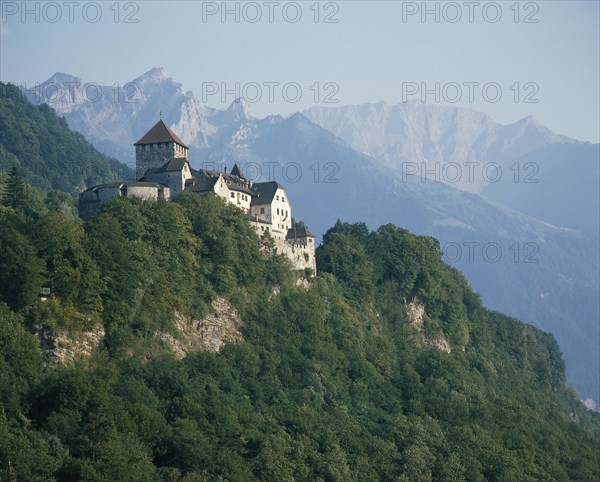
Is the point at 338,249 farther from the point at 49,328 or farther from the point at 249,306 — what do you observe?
the point at 49,328

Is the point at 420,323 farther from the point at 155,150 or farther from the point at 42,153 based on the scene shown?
the point at 42,153

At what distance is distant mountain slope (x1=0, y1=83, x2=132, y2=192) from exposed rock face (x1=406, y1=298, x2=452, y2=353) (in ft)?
250

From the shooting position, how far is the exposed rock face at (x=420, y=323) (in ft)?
375

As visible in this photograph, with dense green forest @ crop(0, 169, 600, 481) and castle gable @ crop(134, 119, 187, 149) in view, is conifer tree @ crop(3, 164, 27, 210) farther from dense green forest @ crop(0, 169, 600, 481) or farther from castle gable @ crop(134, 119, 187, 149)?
castle gable @ crop(134, 119, 187, 149)

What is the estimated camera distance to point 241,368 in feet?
288

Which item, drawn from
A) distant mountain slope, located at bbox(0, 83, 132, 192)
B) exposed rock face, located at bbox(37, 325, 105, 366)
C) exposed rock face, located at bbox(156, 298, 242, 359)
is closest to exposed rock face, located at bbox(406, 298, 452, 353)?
exposed rock face, located at bbox(156, 298, 242, 359)

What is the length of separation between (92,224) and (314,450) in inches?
925

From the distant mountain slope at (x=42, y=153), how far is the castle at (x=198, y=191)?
217 feet

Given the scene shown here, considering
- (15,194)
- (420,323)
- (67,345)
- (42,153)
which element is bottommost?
(67,345)

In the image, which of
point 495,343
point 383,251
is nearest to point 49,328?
point 383,251

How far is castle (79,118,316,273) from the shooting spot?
316ft

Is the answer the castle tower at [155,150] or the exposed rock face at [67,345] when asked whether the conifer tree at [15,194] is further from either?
the exposed rock face at [67,345]

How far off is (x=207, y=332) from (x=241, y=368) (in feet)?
13.0

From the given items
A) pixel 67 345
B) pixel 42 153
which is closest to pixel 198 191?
pixel 67 345
